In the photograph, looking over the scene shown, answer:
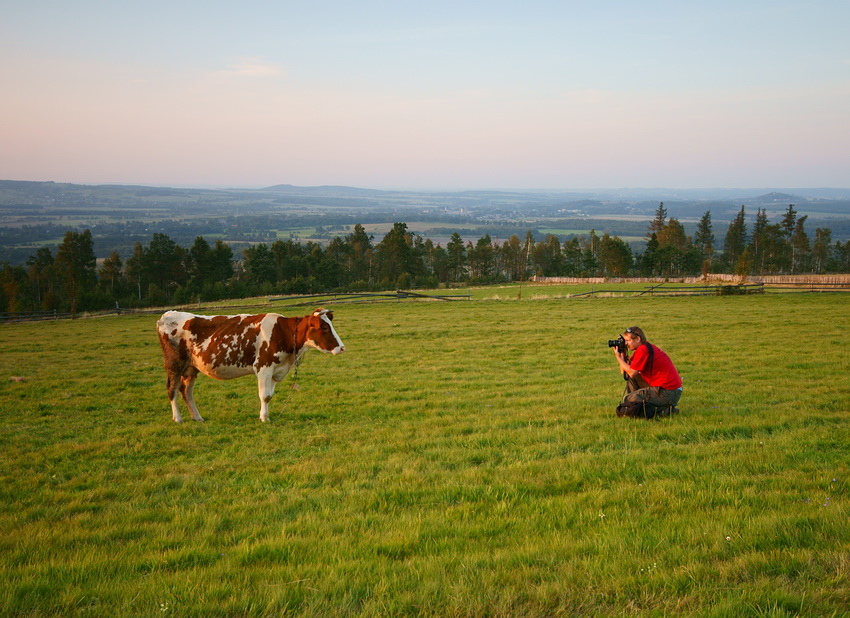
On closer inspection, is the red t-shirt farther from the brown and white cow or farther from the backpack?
the brown and white cow

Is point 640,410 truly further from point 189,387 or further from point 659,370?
point 189,387

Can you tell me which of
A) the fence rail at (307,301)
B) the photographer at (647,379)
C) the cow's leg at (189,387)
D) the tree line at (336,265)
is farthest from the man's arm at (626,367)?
the tree line at (336,265)

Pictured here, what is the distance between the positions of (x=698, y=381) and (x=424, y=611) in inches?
471

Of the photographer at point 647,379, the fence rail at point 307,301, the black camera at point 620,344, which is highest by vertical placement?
the black camera at point 620,344

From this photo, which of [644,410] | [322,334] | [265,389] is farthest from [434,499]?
[265,389]

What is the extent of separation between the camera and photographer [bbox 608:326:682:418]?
9492 mm

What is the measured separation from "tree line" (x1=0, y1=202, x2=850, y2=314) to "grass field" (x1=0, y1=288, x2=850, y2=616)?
6855 cm

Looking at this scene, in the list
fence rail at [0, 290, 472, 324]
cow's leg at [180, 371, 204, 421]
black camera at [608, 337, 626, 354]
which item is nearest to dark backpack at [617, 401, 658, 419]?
black camera at [608, 337, 626, 354]

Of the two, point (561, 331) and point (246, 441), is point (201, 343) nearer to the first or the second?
point (246, 441)

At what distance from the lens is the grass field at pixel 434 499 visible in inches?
160

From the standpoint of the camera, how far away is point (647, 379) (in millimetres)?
9836

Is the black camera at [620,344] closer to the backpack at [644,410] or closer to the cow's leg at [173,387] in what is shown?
the backpack at [644,410]

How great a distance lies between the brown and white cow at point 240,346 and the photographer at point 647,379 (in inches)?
220

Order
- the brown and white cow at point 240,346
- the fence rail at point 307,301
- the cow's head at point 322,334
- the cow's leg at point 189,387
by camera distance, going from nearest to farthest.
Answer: the cow's head at point 322,334
the brown and white cow at point 240,346
the cow's leg at point 189,387
the fence rail at point 307,301
